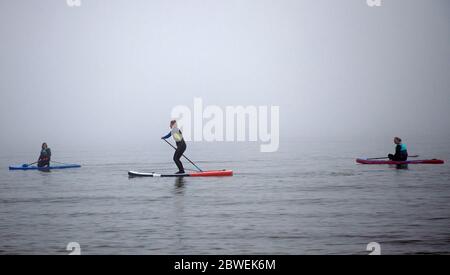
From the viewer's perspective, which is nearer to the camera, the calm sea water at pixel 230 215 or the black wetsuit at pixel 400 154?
the calm sea water at pixel 230 215

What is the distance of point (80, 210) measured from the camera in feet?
73.4

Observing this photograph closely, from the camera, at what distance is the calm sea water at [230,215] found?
15.5 m

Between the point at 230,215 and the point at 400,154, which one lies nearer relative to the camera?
the point at 230,215

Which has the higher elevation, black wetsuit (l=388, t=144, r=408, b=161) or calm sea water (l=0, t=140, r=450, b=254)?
black wetsuit (l=388, t=144, r=408, b=161)

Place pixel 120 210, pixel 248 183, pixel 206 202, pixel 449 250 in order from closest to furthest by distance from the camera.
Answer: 1. pixel 449 250
2. pixel 120 210
3. pixel 206 202
4. pixel 248 183

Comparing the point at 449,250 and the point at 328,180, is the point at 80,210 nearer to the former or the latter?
the point at 449,250

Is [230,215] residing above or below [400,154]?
below

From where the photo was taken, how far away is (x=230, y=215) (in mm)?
20359

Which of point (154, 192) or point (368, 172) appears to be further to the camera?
point (368, 172)

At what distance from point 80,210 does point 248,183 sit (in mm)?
11058

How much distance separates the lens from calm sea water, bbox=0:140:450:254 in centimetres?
1548

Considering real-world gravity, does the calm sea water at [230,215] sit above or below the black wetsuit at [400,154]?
below

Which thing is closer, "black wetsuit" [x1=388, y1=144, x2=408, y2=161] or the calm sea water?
the calm sea water
